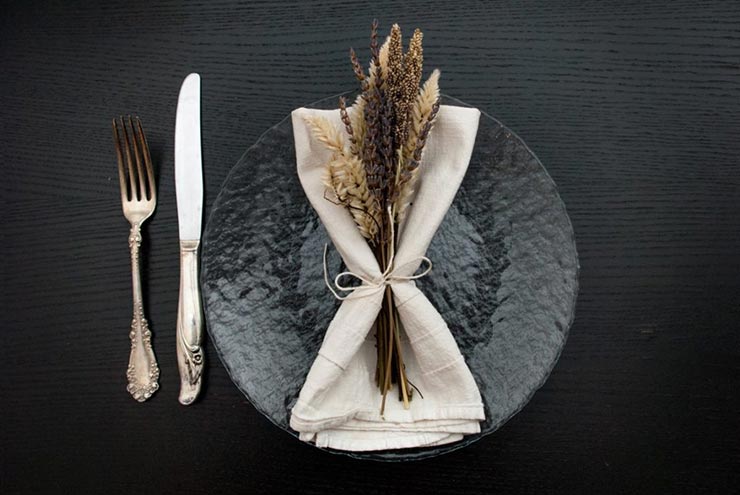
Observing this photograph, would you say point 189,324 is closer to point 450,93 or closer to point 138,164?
point 138,164

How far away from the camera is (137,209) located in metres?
0.74

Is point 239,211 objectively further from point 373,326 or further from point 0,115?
point 0,115

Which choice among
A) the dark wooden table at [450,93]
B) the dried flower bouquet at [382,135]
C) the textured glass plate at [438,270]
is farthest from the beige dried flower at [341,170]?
the dark wooden table at [450,93]

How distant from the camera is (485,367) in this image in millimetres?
638

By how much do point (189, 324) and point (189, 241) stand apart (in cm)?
10

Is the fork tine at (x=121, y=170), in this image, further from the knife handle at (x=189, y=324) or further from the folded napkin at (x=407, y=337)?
the folded napkin at (x=407, y=337)

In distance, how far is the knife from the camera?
0.70 m

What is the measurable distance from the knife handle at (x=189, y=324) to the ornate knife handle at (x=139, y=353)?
1.7 inches

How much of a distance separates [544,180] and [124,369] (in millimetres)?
574

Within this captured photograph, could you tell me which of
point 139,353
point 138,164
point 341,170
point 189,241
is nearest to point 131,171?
point 138,164

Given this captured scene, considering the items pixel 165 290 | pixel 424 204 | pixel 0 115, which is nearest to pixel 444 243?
pixel 424 204

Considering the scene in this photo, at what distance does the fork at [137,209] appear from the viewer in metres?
0.72

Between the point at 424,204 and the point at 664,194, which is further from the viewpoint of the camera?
the point at 664,194

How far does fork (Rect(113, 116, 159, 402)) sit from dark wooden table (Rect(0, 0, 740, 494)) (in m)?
0.02
